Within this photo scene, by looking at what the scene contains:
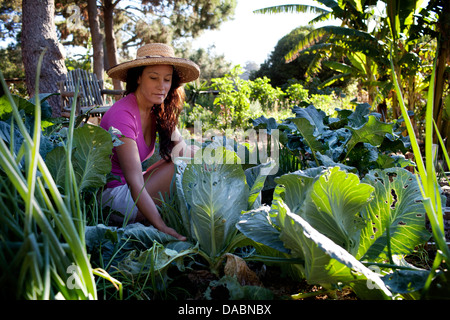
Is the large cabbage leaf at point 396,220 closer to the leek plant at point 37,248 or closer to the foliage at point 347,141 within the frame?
the foliage at point 347,141

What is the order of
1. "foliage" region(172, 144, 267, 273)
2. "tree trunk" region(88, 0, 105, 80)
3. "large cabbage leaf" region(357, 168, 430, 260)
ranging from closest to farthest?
"large cabbage leaf" region(357, 168, 430, 260) < "foliage" region(172, 144, 267, 273) < "tree trunk" region(88, 0, 105, 80)

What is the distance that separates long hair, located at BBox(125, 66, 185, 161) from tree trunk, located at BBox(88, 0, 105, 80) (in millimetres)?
8544

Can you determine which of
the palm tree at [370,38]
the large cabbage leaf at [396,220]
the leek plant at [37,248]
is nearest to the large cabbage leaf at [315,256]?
the large cabbage leaf at [396,220]

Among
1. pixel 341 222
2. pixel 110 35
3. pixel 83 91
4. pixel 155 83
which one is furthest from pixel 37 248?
pixel 110 35

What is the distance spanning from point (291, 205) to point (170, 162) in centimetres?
105

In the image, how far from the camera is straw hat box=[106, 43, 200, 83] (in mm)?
1932

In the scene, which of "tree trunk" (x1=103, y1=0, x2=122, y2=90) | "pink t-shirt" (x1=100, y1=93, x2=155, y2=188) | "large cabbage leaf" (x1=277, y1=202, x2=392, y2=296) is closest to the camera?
"large cabbage leaf" (x1=277, y1=202, x2=392, y2=296)

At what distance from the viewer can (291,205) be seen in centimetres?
117

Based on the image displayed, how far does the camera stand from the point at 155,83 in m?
1.97

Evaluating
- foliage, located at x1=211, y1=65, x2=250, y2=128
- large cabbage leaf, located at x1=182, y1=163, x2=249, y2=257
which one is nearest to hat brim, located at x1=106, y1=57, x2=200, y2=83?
large cabbage leaf, located at x1=182, y1=163, x2=249, y2=257

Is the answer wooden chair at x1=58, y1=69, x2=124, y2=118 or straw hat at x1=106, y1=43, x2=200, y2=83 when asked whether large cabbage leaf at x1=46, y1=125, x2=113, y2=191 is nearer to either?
straw hat at x1=106, y1=43, x2=200, y2=83

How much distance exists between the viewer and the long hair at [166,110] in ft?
6.96

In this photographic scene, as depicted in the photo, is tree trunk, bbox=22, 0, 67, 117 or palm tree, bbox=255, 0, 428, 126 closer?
tree trunk, bbox=22, 0, 67, 117

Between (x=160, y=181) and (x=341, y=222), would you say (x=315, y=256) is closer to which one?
(x=341, y=222)
